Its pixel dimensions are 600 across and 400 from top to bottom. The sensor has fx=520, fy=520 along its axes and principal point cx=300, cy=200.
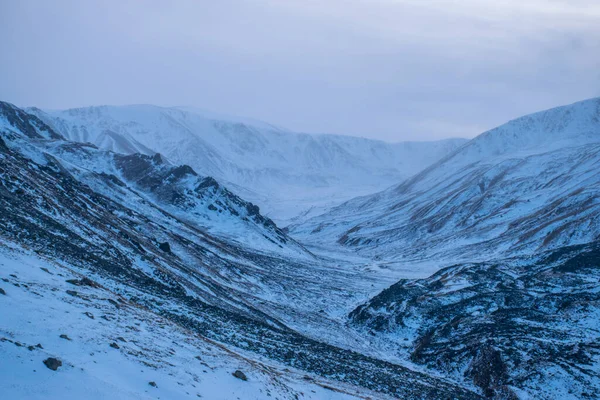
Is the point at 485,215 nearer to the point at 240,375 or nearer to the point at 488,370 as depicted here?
the point at 488,370

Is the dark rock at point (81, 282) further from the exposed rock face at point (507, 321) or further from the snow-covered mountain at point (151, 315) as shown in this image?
the exposed rock face at point (507, 321)

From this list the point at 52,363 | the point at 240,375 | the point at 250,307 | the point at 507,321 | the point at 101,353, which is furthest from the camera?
the point at 250,307

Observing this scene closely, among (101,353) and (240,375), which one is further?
(240,375)

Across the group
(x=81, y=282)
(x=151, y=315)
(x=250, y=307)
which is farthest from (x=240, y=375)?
(x=250, y=307)

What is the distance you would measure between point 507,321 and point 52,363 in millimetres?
31378

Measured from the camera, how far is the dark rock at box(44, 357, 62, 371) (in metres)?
11.9

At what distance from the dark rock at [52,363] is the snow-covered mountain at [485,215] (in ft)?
→ 259

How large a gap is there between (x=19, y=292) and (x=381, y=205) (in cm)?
16537

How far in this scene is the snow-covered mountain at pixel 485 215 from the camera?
3467 inches

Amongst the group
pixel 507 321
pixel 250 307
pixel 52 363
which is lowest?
pixel 250 307

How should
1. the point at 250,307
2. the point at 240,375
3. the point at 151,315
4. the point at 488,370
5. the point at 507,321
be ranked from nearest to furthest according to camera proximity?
the point at 240,375 → the point at 151,315 → the point at 488,370 → the point at 507,321 → the point at 250,307

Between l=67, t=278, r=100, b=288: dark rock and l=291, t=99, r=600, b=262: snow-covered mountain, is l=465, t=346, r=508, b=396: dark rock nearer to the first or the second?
l=67, t=278, r=100, b=288: dark rock

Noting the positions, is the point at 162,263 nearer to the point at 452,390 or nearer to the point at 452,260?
the point at 452,390

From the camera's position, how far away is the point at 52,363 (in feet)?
39.3
